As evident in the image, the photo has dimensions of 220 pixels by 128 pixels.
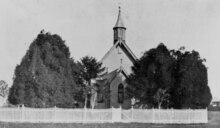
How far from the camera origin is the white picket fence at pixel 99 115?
23.9 m

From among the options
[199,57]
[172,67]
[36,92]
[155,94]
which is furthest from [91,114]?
[199,57]

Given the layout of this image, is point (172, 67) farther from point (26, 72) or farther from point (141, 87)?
point (26, 72)

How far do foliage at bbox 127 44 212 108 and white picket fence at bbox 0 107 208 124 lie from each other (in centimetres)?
169

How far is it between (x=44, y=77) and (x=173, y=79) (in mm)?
11639

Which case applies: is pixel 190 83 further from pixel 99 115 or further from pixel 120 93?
pixel 120 93

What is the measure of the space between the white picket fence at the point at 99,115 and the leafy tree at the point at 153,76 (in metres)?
3.08


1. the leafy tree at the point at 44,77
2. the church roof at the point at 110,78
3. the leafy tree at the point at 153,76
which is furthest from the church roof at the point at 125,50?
the leafy tree at the point at 44,77

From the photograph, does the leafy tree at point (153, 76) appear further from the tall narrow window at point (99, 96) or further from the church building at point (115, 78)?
the tall narrow window at point (99, 96)

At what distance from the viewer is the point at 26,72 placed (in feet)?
78.3

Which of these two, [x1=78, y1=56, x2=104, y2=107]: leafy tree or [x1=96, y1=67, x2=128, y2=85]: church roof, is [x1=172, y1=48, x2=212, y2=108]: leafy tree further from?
[x1=78, y1=56, x2=104, y2=107]: leafy tree

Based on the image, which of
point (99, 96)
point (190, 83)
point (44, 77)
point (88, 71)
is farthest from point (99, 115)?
point (99, 96)

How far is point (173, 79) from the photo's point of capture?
93.4 ft

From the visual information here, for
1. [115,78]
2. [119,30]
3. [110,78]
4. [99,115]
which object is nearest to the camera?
[99,115]

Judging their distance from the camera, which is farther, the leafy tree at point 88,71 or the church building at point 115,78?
the church building at point 115,78
